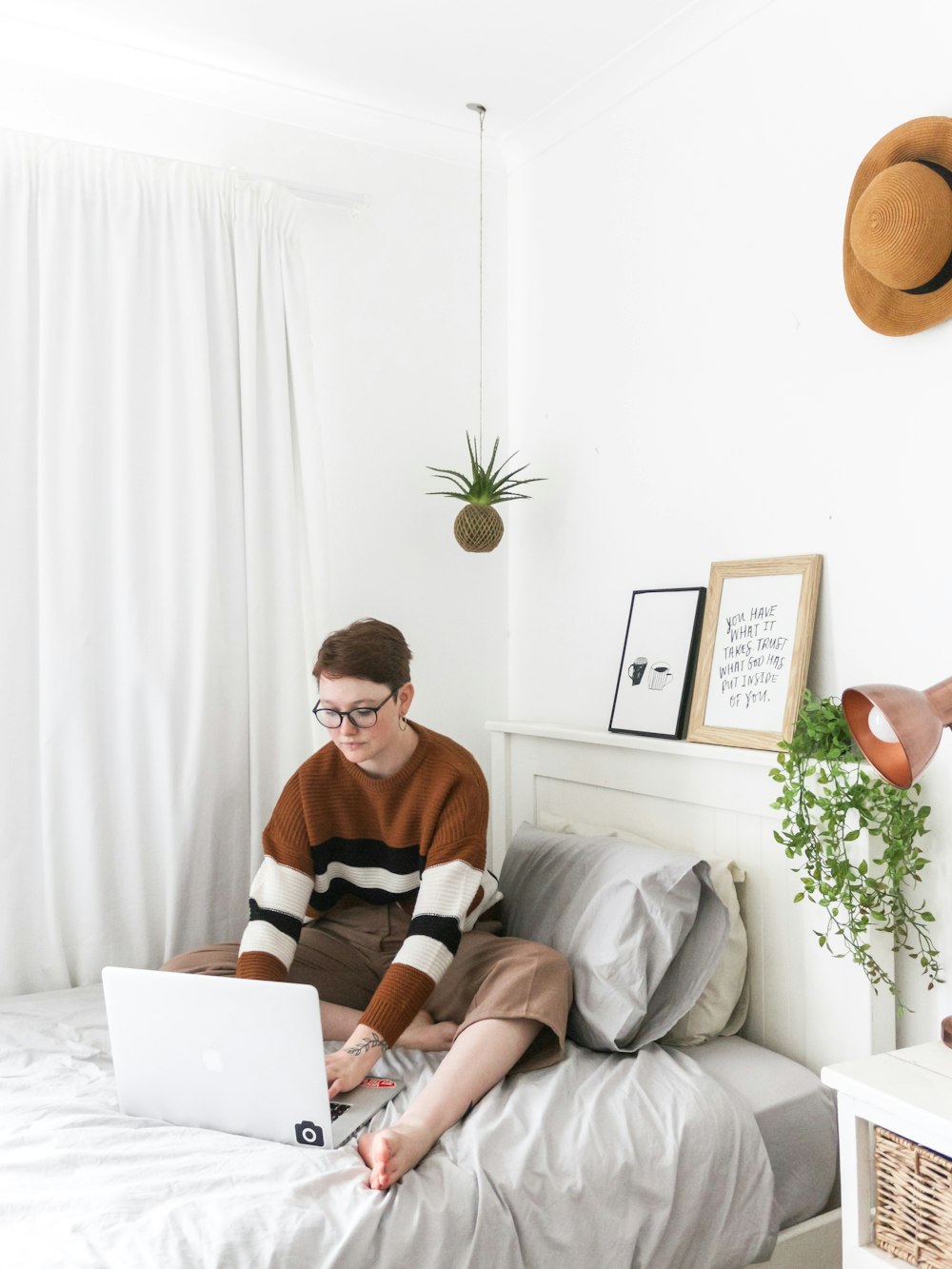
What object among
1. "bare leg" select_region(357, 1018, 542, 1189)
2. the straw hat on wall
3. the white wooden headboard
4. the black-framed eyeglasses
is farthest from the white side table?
the straw hat on wall

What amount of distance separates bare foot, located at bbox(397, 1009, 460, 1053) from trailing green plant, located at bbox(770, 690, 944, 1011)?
64 cm

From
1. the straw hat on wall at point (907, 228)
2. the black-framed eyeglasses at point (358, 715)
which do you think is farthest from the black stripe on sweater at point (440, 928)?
the straw hat on wall at point (907, 228)

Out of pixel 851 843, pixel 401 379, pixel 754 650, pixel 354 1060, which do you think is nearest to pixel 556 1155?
pixel 354 1060

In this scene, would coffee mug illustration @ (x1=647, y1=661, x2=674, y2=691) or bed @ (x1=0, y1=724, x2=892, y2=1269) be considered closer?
bed @ (x1=0, y1=724, x2=892, y2=1269)

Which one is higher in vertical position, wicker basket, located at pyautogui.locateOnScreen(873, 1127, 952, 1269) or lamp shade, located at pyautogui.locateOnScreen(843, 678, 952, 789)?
lamp shade, located at pyautogui.locateOnScreen(843, 678, 952, 789)

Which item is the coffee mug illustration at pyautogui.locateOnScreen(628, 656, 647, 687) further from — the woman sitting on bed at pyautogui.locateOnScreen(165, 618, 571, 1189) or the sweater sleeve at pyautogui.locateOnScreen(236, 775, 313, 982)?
the sweater sleeve at pyautogui.locateOnScreen(236, 775, 313, 982)

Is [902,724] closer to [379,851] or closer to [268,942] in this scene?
[379,851]

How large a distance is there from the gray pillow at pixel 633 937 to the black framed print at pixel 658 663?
32 cm

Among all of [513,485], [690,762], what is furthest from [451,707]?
[690,762]

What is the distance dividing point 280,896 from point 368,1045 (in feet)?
1.32

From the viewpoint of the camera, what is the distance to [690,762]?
2.07 meters

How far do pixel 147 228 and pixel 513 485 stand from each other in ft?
3.38

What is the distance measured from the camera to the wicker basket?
1.33 m

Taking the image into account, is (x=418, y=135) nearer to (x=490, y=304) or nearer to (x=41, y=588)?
(x=490, y=304)
